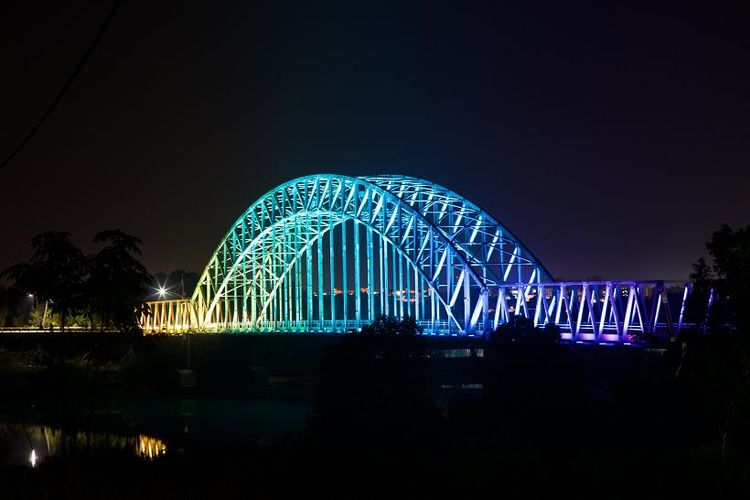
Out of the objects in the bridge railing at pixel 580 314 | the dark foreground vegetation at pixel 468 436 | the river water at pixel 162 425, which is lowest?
the river water at pixel 162 425

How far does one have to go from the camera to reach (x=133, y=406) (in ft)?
203

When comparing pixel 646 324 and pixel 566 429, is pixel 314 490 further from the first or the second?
pixel 646 324

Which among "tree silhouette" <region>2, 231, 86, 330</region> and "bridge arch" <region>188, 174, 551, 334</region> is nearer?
"tree silhouette" <region>2, 231, 86, 330</region>

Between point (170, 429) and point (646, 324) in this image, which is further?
point (170, 429)

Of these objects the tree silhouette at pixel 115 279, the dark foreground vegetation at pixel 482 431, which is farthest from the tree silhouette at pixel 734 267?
the tree silhouette at pixel 115 279

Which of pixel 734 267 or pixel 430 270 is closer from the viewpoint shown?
pixel 734 267

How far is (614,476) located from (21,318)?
133 meters

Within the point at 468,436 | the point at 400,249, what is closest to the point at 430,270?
the point at 400,249

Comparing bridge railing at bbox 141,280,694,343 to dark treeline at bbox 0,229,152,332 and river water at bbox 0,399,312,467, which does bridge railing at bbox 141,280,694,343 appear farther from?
river water at bbox 0,399,312,467

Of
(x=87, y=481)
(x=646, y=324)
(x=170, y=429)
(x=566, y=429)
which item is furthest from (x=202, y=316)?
(x=87, y=481)

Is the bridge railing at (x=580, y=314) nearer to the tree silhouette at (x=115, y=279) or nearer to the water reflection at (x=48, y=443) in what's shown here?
the tree silhouette at (x=115, y=279)


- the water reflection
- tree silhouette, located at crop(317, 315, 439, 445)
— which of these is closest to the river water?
the water reflection

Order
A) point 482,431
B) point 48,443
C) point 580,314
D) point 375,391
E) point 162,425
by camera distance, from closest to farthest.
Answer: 1. point 375,391
2. point 482,431
3. point 48,443
4. point 580,314
5. point 162,425

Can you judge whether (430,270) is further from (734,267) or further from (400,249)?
(734,267)
